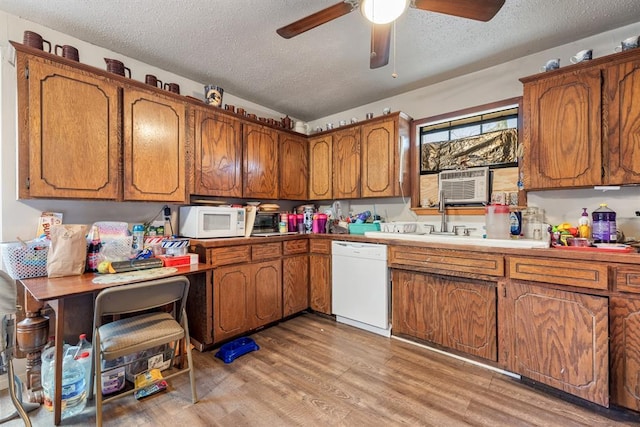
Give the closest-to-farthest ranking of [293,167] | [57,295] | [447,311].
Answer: [57,295], [447,311], [293,167]

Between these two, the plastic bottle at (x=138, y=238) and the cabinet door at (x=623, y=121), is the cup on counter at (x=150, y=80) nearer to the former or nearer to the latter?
the plastic bottle at (x=138, y=238)

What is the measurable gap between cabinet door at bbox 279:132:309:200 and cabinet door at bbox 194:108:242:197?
58 centimetres

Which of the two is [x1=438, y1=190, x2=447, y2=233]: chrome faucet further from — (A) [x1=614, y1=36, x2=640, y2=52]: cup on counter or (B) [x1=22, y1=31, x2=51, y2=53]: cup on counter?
(B) [x1=22, y1=31, x2=51, y2=53]: cup on counter

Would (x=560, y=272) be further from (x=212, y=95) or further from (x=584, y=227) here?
(x=212, y=95)

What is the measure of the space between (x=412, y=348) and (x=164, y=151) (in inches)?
103

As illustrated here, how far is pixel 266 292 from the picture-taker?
2.66 m

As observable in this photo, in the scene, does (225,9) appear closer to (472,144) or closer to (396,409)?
(472,144)

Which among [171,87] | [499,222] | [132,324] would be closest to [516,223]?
[499,222]

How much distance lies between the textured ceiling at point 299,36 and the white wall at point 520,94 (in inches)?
3.0

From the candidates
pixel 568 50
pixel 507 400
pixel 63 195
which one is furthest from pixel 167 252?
pixel 568 50

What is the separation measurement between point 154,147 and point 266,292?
1.58m

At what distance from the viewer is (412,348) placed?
2.30m

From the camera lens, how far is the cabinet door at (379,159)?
2.85 meters

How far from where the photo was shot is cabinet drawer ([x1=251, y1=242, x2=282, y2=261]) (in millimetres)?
2582
